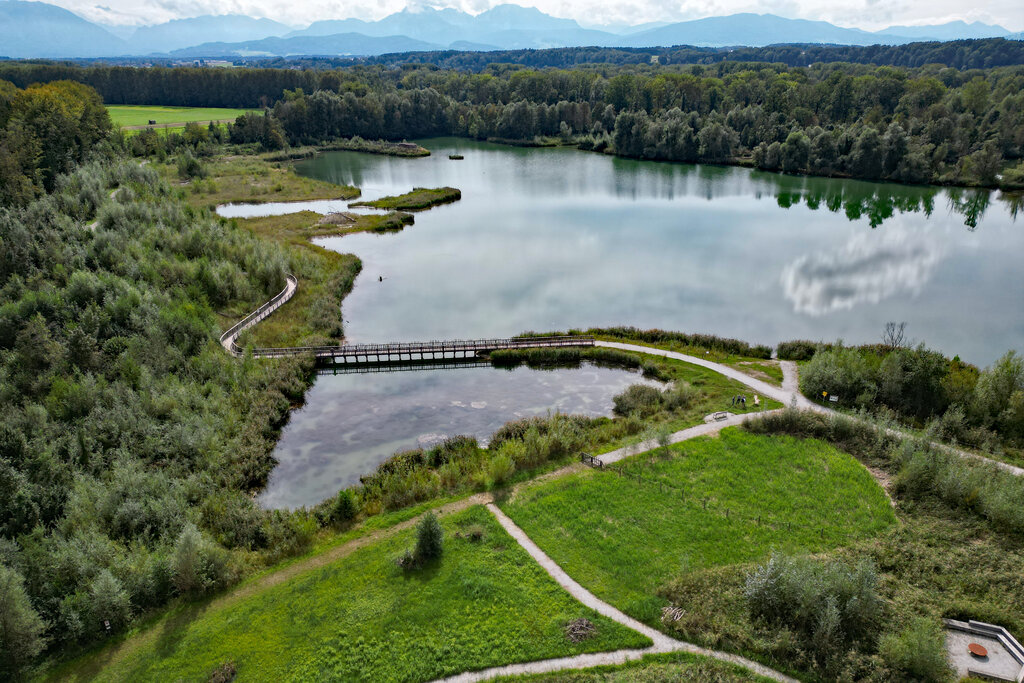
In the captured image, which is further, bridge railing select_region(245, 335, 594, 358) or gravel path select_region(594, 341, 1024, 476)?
bridge railing select_region(245, 335, 594, 358)

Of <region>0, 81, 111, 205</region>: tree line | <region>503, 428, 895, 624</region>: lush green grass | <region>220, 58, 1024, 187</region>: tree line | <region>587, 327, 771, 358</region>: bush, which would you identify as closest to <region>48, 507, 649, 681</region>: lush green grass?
<region>503, 428, 895, 624</region>: lush green grass

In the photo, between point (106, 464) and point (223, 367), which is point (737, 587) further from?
point (223, 367)

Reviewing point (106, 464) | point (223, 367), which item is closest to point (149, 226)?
point (223, 367)

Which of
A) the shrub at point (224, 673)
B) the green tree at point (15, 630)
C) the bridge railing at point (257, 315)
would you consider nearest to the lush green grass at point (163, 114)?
the bridge railing at point (257, 315)

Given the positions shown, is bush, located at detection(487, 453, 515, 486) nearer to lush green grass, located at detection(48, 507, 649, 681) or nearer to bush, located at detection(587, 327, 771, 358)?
Result: lush green grass, located at detection(48, 507, 649, 681)

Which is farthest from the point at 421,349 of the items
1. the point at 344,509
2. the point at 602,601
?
the point at 602,601
